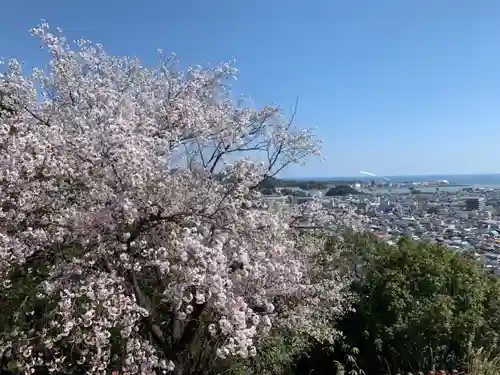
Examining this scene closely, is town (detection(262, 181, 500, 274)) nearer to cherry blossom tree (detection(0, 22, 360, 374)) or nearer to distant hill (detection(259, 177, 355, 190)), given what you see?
distant hill (detection(259, 177, 355, 190))

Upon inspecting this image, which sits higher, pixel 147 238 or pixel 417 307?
pixel 147 238

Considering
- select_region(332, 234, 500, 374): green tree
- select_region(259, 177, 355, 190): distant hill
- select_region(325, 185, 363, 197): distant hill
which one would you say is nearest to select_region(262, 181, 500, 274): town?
select_region(325, 185, 363, 197): distant hill

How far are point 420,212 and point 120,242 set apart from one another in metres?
12.3

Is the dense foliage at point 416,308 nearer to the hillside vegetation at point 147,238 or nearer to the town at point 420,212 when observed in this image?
the hillside vegetation at point 147,238

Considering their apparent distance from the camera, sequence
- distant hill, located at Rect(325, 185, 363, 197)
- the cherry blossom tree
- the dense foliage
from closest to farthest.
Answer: the cherry blossom tree, the dense foliage, distant hill, located at Rect(325, 185, 363, 197)

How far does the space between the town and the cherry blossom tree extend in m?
2.65

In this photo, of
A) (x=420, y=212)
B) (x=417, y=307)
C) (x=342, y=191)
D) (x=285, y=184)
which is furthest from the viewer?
(x=420, y=212)

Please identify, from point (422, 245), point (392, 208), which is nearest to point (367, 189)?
point (392, 208)

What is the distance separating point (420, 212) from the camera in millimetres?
14734

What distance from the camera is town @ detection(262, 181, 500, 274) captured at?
8.95m

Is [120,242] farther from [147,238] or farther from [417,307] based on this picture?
[417,307]

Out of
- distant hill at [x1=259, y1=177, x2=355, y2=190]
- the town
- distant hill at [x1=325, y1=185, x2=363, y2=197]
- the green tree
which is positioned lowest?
the green tree

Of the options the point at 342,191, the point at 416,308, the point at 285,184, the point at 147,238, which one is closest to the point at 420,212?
the point at 342,191

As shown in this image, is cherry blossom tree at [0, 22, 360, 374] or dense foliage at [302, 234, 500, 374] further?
dense foliage at [302, 234, 500, 374]
